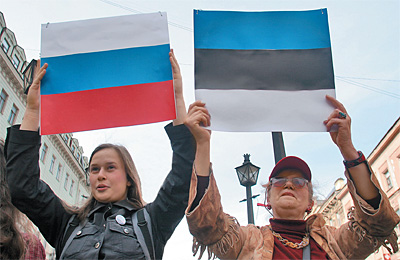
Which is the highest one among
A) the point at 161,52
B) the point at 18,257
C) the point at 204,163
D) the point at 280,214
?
the point at 161,52

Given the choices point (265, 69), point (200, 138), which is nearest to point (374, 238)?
point (200, 138)

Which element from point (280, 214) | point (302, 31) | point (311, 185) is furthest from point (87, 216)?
point (302, 31)

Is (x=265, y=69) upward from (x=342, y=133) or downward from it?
upward

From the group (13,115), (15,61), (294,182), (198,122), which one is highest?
(15,61)

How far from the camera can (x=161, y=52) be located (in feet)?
9.20

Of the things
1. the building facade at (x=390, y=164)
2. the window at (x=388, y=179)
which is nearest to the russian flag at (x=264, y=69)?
the building facade at (x=390, y=164)

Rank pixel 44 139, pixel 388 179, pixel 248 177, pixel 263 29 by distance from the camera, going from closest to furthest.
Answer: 1. pixel 263 29
2. pixel 248 177
3. pixel 388 179
4. pixel 44 139

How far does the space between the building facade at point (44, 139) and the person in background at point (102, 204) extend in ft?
55.9

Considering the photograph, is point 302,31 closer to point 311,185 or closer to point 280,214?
point 311,185

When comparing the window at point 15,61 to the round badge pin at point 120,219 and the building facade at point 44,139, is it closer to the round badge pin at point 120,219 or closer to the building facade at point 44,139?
the building facade at point 44,139

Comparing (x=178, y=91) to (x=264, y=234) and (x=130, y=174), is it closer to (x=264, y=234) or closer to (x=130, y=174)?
(x=130, y=174)

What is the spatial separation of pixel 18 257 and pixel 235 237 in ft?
4.58

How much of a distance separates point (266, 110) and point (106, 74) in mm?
1286

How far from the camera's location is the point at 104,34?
2955 millimetres
